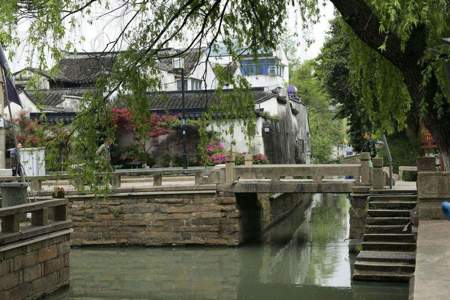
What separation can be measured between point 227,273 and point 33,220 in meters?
4.61

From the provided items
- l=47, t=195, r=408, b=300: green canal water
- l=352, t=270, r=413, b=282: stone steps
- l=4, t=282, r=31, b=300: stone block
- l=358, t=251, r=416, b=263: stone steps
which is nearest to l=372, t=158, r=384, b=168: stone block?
l=47, t=195, r=408, b=300: green canal water

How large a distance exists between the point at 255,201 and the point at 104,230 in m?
4.37

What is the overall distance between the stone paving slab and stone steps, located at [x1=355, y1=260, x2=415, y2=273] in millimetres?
2676

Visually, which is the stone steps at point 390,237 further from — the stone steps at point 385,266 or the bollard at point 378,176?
the bollard at point 378,176

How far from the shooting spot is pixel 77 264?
1531 centimetres

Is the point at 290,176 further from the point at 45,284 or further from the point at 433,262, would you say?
the point at 433,262


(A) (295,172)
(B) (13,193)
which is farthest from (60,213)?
(A) (295,172)

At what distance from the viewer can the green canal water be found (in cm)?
1193

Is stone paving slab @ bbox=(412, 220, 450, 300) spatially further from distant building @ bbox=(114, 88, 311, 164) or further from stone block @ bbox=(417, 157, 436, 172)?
distant building @ bbox=(114, 88, 311, 164)

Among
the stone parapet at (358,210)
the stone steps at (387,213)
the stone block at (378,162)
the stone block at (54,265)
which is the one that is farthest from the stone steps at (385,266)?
the stone block at (54,265)

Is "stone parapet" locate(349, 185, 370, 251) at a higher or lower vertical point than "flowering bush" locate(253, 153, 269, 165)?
lower

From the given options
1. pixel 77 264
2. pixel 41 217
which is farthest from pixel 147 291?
pixel 77 264

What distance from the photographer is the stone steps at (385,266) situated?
11233 millimetres

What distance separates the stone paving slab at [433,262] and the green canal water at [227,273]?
2951 mm
